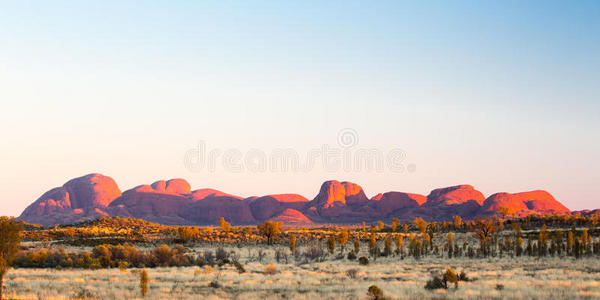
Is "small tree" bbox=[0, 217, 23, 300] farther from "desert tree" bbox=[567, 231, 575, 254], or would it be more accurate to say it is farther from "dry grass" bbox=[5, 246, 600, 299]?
"desert tree" bbox=[567, 231, 575, 254]

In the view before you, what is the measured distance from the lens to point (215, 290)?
23828 millimetres

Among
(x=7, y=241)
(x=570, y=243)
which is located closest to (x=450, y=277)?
(x=7, y=241)

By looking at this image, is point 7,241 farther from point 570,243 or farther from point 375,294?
point 570,243

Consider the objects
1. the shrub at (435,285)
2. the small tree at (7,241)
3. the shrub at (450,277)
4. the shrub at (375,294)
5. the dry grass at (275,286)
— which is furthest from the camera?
the shrub at (450,277)

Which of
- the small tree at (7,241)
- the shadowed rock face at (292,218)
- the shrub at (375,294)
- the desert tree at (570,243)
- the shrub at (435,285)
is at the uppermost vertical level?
the small tree at (7,241)

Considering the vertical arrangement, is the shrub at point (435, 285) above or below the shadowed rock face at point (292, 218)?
above

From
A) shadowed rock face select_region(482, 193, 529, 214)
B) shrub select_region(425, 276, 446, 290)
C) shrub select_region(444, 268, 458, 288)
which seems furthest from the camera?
shadowed rock face select_region(482, 193, 529, 214)

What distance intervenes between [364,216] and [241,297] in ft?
559

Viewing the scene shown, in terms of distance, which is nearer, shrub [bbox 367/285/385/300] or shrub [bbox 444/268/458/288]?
shrub [bbox 367/285/385/300]

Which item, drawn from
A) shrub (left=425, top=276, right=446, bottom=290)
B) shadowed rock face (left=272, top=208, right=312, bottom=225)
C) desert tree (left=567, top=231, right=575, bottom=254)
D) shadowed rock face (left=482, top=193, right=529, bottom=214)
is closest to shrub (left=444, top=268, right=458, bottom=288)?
shrub (left=425, top=276, right=446, bottom=290)

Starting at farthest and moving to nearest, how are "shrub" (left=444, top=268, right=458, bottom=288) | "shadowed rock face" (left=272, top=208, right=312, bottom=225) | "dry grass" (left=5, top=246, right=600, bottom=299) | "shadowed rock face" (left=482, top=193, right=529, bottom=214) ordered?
1. "shadowed rock face" (left=482, top=193, right=529, bottom=214)
2. "shadowed rock face" (left=272, top=208, right=312, bottom=225)
3. "shrub" (left=444, top=268, right=458, bottom=288)
4. "dry grass" (left=5, top=246, right=600, bottom=299)

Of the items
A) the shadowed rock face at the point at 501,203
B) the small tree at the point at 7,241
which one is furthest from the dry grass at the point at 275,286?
the shadowed rock face at the point at 501,203

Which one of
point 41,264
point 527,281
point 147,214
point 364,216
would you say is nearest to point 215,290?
point 527,281

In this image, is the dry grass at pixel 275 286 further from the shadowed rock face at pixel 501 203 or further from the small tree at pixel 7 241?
the shadowed rock face at pixel 501 203
